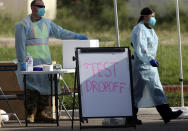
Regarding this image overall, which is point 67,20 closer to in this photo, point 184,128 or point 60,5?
point 60,5

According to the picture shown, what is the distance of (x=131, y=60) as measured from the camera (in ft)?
45.1

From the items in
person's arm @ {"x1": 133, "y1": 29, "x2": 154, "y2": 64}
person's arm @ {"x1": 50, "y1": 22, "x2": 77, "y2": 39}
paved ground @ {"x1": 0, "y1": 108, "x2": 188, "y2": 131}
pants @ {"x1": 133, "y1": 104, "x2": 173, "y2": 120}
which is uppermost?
person's arm @ {"x1": 50, "y1": 22, "x2": 77, "y2": 39}

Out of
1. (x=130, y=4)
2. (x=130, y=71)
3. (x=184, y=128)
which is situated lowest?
(x=184, y=128)

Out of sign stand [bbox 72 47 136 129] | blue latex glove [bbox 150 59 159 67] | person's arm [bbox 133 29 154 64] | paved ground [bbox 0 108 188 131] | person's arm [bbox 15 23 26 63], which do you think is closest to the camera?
sign stand [bbox 72 47 136 129]

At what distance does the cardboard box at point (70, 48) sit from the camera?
1468 centimetres

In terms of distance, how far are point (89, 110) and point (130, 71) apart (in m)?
0.92

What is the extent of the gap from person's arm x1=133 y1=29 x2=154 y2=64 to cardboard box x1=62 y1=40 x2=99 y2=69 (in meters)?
1.06

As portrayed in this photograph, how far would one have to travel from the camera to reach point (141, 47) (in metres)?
13.8

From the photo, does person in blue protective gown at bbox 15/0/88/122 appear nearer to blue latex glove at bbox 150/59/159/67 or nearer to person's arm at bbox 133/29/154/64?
person's arm at bbox 133/29/154/64

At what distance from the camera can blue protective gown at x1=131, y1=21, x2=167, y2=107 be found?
45.8 ft

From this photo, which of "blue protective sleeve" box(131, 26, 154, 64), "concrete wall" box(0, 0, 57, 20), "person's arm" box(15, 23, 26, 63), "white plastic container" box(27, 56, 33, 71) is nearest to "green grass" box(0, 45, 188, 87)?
"concrete wall" box(0, 0, 57, 20)

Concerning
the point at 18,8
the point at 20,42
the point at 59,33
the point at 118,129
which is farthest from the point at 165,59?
the point at 118,129

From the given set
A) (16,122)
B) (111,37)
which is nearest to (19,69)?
(16,122)

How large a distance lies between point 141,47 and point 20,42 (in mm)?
2145
